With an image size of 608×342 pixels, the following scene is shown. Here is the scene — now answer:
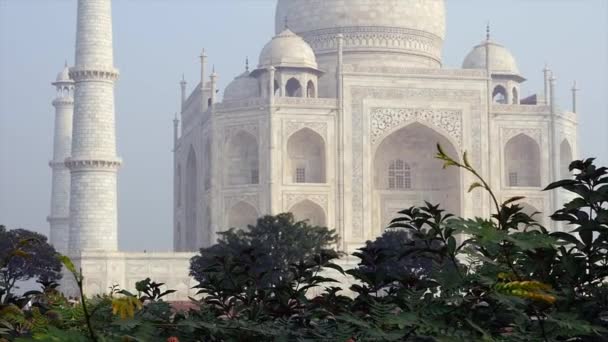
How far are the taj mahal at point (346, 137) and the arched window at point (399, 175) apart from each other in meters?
0.04

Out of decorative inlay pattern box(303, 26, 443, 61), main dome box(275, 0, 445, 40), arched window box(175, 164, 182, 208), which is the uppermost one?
main dome box(275, 0, 445, 40)

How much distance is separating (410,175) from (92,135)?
37.6ft

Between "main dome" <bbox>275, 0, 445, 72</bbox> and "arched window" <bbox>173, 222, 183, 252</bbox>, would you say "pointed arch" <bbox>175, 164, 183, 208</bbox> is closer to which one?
"arched window" <bbox>173, 222, 183, 252</bbox>

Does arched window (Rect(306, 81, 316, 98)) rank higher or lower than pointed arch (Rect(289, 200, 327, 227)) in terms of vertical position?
higher

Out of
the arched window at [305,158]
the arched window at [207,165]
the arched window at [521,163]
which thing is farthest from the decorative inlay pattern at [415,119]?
the arched window at [207,165]

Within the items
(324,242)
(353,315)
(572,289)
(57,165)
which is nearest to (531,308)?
(572,289)

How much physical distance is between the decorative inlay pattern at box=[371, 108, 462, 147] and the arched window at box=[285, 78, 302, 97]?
2881 mm

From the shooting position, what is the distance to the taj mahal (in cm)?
3409

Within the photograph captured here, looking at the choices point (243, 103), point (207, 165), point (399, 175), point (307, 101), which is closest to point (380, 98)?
point (307, 101)

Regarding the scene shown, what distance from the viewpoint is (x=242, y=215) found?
123 ft

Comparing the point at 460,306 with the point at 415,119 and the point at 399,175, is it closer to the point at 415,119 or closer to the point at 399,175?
the point at 415,119

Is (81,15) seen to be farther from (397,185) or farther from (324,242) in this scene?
(397,185)

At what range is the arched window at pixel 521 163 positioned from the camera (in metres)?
37.9

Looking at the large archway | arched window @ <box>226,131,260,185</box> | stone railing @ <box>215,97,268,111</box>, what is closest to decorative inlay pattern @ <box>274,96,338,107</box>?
stone railing @ <box>215,97,268,111</box>
